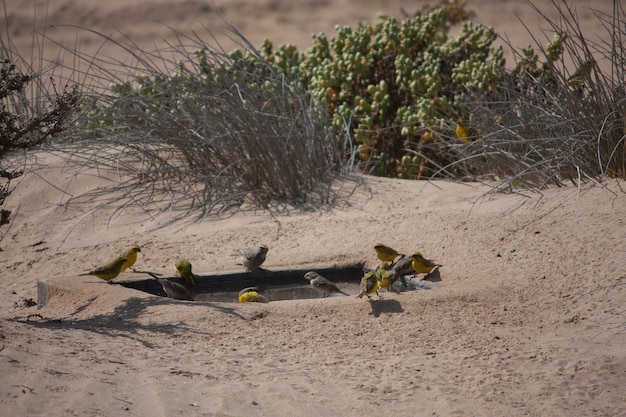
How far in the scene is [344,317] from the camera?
227 inches

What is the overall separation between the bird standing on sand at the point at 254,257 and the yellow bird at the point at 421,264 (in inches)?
45.3

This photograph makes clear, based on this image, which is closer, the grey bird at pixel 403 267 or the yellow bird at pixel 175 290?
the yellow bird at pixel 175 290

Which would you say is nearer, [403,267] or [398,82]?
[403,267]

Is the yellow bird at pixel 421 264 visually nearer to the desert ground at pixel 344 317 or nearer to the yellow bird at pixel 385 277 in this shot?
the desert ground at pixel 344 317

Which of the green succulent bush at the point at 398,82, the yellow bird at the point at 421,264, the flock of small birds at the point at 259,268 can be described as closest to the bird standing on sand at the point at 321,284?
the flock of small birds at the point at 259,268

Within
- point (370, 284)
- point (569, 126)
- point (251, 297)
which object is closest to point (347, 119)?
point (569, 126)

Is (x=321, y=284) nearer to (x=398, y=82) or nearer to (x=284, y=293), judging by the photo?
(x=284, y=293)

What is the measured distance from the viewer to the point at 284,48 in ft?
37.8

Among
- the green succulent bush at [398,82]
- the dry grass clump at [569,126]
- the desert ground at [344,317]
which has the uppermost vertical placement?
the green succulent bush at [398,82]

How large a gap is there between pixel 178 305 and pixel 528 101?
13.1ft

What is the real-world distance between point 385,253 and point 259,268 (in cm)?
99

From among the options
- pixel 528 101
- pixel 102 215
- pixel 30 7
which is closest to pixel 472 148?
pixel 528 101

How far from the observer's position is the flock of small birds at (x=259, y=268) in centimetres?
621

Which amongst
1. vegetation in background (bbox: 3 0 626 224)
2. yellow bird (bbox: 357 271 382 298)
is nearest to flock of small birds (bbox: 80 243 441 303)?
yellow bird (bbox: 357 271 382 298)
